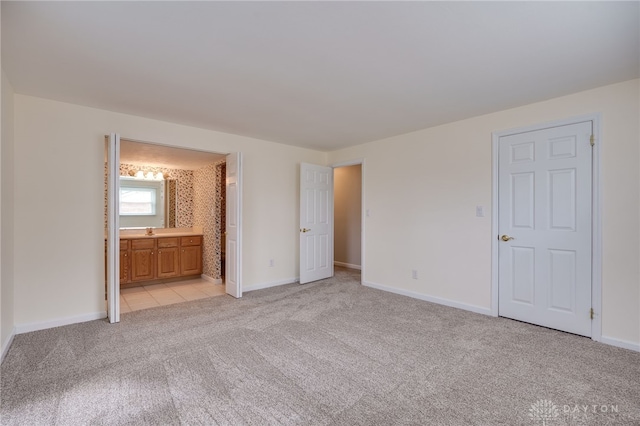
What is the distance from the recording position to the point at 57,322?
119 inches

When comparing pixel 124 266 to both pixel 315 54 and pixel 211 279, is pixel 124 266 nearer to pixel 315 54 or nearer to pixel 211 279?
pixel 211 279

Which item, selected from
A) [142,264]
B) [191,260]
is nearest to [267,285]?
[191,260]

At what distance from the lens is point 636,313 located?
2537 mm

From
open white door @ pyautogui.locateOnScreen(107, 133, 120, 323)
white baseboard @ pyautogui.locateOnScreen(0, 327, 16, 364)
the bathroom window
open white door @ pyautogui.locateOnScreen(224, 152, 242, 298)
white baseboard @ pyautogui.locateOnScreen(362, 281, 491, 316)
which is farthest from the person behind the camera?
the bathroom window

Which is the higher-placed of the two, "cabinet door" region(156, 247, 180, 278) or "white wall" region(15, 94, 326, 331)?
"white wall" region(15, 94, 326, 331)

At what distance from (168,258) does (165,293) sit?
87 centimetres

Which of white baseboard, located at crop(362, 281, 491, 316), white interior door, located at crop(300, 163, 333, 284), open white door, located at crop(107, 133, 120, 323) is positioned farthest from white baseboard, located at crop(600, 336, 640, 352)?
open white door, located at crop(107, 133, 120, 323)

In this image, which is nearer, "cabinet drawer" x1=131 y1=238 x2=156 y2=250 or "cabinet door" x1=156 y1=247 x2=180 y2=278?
"cabinet drawer" x1=131 y1=238 x2=156 y2=250

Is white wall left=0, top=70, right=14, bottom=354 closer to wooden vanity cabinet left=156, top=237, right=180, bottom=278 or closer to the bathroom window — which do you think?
wooden vanity cabinet left=156, top=237, right=180, bottom=278

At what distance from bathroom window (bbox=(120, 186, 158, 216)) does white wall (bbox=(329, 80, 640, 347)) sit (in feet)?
11.7

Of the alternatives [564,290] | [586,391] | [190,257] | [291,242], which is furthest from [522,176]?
[190,257]

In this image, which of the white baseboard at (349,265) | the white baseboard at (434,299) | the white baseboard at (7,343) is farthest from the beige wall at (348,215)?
the white baseboard at (7,343)

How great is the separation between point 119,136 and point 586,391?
4.70m

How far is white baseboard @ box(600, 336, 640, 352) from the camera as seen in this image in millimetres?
2529
